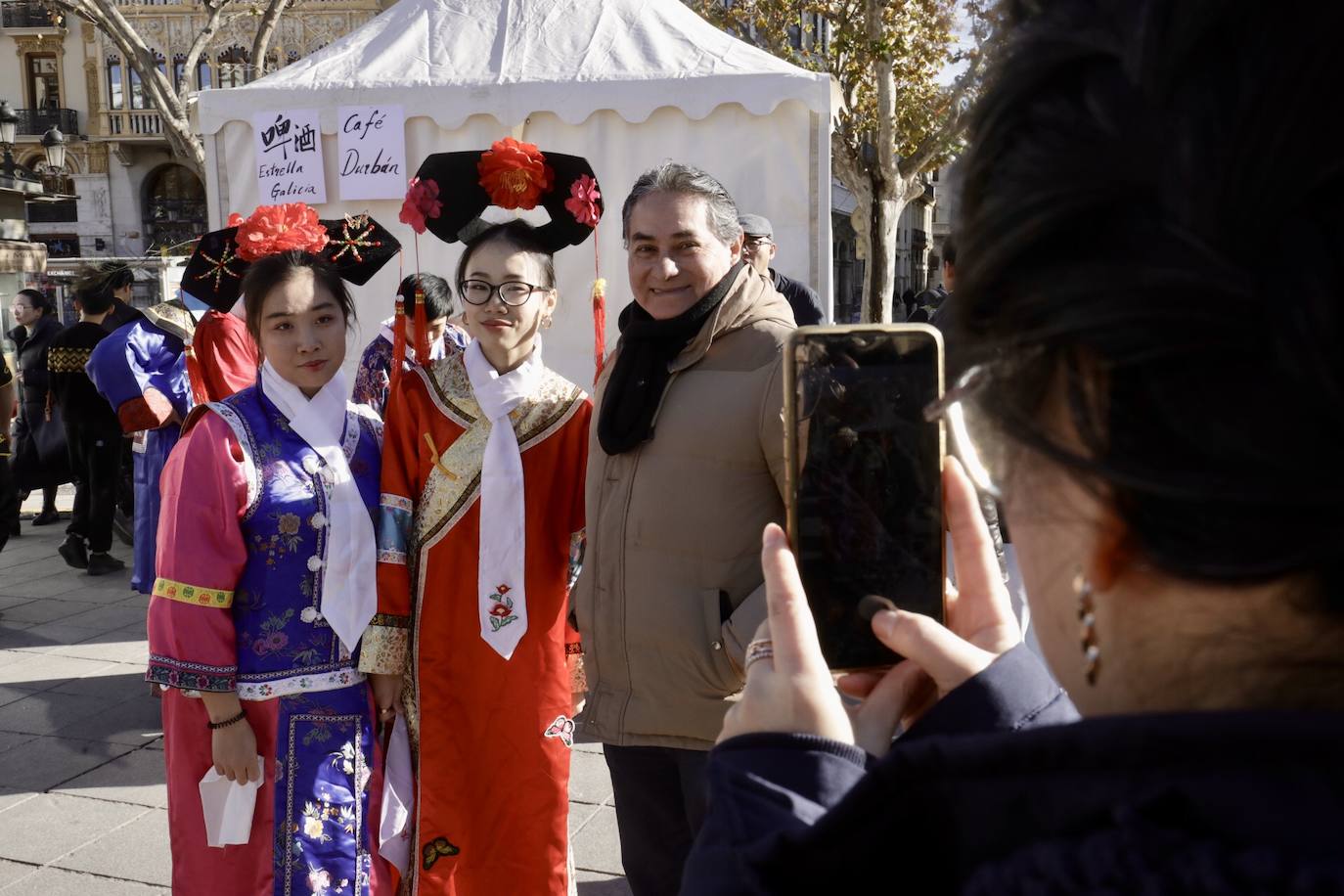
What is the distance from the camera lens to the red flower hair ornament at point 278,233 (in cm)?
282

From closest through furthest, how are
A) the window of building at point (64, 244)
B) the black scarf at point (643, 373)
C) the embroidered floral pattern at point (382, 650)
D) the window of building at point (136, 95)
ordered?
the black scarf at point (643, 373) < the embroidered floral pattern at point (382, 650) < the window of building at point (64, 244) < the window of building at point (136, 95)

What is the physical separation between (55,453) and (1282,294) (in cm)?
881

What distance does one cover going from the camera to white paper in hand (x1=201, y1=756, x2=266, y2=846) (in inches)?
98.7

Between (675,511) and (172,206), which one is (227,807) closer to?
(675,511)

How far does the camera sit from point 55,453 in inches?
317

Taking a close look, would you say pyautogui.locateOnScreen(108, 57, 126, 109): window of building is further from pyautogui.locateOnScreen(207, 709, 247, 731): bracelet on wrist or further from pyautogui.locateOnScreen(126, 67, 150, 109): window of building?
pyautogui.locateOnScreen(207, 709, 247, 731): bracelet on wrist

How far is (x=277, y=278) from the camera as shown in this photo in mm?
2742

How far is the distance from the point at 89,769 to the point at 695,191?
3.21m

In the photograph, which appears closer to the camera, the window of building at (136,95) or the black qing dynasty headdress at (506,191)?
the black qing dynasty headdress at (506,191)

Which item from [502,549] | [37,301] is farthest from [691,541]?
[37,301]

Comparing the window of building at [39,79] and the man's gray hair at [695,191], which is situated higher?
the window of building at [39,79]

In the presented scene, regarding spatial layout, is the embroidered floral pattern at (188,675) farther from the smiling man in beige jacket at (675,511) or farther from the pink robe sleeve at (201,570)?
the smiling man in beige jacket at (675,511)

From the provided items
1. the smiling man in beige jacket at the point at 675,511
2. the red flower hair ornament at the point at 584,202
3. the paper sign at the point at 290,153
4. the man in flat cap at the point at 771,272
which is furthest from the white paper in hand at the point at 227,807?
the paper sign at the point at 290,153

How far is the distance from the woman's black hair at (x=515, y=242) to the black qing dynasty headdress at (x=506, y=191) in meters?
0.04
